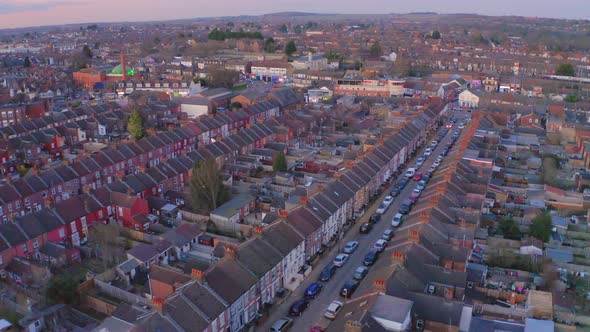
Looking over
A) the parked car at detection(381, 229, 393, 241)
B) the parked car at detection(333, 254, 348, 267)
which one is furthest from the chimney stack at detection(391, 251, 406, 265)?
the parked car at detection(381, 229, 393, 241)

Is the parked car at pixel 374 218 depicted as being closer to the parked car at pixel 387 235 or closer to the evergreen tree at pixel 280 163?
the parked car at pixel 387 235

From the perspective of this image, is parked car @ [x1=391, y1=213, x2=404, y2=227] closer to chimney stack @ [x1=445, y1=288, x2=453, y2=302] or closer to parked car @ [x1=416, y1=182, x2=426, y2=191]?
parked car @ [x1=416, y1=182, x2=426, y2=191]

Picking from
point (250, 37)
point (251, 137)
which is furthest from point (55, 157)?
point (250, 37)

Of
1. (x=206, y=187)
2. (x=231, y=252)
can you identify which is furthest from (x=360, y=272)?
(x=206, y=187)

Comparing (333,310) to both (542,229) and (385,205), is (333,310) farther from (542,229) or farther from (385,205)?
(542,229)

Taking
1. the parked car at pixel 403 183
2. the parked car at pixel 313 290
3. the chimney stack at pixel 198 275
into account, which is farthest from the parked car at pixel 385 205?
the chimney stack at pixel 198 275

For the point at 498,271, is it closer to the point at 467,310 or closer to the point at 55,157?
the point at 467,310
